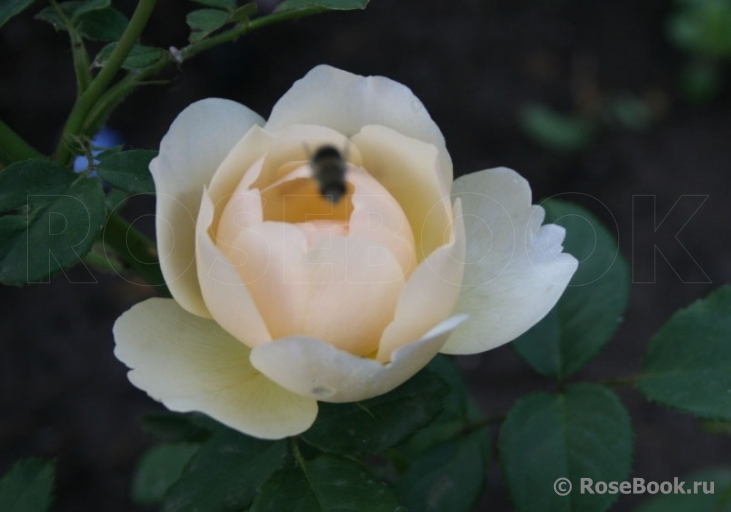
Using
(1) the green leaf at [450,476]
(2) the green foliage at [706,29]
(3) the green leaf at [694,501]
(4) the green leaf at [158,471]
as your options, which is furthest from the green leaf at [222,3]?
(2) the green foliage at [706,29]

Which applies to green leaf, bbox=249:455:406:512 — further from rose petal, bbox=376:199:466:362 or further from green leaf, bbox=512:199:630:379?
green leaf, bbox=512:199:630:379

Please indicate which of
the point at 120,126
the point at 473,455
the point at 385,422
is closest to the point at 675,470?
the point at 473,455

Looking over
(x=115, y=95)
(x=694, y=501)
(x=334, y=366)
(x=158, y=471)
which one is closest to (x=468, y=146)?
(x=694, y=501)

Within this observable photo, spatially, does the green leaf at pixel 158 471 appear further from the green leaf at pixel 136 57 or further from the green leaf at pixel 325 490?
the green leaf at pixel 136 57

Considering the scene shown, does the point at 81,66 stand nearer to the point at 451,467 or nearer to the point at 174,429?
the point at 174,429

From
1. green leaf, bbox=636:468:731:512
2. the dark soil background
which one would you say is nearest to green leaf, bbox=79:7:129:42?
green leaf, bbox=636:468:731:512
